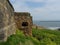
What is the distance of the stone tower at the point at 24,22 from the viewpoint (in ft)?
49.8

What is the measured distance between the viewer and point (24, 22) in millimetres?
15820

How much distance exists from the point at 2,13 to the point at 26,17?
752 centimetres

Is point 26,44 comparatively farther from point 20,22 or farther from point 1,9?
point 20,22

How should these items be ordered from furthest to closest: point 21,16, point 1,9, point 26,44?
point 21,16
point 26,44
point 1,9

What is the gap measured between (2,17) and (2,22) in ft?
0.51

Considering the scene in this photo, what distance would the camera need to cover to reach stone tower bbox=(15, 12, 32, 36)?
15.2m

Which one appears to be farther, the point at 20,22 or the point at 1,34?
the point at 20,22

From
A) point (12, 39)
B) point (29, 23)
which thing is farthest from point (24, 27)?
point (12, 39)

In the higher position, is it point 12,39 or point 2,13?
point 2,13

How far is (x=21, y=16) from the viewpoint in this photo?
15.4m

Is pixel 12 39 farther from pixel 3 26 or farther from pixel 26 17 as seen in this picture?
pixel 26 17

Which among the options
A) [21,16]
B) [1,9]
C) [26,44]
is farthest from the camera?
[21,16]

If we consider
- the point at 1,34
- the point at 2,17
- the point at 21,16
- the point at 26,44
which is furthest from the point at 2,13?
the point at 21,16

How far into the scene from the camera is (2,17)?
796 cm
